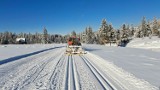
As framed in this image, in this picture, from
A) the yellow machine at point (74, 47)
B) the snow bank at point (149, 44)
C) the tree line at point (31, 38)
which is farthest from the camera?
the tree line at point (31, 38)

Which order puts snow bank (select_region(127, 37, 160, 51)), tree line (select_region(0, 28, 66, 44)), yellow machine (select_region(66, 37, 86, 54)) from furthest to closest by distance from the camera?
tree line (select_region(0, 28, 66, 44)) → snow bank (select_region(127, 37, 160, 51)) → yellow machine (select_region(66, 37, 86, 54))

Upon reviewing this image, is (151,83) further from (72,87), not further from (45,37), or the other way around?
(45,37)

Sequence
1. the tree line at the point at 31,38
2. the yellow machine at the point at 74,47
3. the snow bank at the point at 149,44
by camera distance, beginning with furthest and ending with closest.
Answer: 1. the tree line at the point at 31,38
2. the snow bank at the point at 149,44
3. the yellow machine at the point at 74,47

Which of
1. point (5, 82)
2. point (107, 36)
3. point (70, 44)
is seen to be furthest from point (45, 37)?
point (5, 82)

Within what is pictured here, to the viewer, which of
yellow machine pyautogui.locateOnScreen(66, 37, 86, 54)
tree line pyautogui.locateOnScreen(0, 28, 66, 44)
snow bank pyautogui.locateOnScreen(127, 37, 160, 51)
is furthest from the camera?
tree line pyautogui.locateOnScreen(0, 28, 66, 44)

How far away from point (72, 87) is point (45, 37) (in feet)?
377

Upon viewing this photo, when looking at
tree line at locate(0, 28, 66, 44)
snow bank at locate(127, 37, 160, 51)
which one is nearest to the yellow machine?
snow bank at locate(127, 37, 160, 51)

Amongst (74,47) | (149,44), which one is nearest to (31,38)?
(149,44)

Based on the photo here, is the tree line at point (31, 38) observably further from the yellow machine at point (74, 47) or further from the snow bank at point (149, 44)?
the yellow machine at point (74, 47)

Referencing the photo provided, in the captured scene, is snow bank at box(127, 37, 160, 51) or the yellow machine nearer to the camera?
the yellow machine

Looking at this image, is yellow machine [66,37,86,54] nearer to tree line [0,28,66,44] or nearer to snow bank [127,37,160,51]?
snow bank [127,37,160,51]

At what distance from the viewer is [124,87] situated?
7.89m

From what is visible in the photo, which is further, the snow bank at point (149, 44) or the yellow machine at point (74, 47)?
the snow bank at point (149, 44)

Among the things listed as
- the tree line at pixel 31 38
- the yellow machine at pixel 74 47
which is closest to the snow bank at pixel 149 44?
the yellow machine at pixel 74 47
